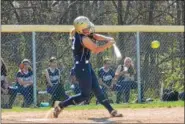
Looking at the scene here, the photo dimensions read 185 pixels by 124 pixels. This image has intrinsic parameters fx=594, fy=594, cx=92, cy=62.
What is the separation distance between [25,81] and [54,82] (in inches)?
28.1

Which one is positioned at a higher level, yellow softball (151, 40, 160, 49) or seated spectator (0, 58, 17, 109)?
yellow softball (151, 40, 160, 49)

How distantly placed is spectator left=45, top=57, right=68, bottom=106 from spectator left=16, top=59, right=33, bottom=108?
41cm

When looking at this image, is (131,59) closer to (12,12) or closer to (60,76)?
(60,76)

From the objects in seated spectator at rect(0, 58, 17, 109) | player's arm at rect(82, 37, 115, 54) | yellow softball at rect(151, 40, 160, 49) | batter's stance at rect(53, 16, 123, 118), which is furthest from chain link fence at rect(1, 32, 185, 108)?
player's arm at rect(82, 37, 115, 54)

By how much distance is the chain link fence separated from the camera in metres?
13.8

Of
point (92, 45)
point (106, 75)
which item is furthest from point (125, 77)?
point (92, 45)

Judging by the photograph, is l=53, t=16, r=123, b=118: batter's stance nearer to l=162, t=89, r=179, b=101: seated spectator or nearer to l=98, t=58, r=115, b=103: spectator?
l=98, t=58, r=115, b=103: spectator

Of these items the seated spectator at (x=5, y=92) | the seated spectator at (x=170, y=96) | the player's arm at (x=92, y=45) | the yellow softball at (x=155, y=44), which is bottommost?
the seated spectator at (x=170, y=96)

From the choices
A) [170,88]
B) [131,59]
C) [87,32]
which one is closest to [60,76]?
[131,59]

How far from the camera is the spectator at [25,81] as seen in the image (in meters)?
13.5

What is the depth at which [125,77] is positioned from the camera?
14.5 metres

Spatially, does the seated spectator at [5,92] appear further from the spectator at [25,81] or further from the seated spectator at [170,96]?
the seated spectator at [170,96]

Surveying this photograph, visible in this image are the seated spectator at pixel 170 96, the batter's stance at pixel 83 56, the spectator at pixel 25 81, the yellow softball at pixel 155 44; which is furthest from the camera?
the yellow softball at pixel 155 44

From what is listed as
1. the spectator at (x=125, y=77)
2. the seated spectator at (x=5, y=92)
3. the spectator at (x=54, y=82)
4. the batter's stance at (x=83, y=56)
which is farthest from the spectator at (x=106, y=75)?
Answer: the batter's stance at (x=83, y=56)
